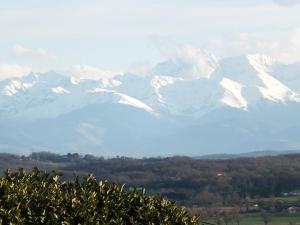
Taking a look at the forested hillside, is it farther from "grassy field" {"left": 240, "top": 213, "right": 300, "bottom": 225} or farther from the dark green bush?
the dark green bush

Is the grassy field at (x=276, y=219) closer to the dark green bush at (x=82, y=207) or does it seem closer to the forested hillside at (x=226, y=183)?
the forested hillside at (x=226, y=183)

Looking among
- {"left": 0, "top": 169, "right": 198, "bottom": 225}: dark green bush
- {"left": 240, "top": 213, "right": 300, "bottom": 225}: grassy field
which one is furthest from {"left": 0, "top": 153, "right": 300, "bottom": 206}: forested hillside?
{"left": 0, "top": 169, "right": 198, "bottom": 225}: dark green bush

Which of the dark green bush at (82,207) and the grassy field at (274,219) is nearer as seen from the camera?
the dark green bush at (82,207)

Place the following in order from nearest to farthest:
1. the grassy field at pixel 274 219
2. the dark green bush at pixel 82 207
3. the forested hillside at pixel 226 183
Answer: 1. the dark green bush at pixel 82 207
2. the grassy field at pixel 274 219
3. the forested hillside at pixel 226 183

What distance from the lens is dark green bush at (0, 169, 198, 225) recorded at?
50406 millimetres

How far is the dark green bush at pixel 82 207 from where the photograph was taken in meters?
50.4

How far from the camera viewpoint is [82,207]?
2018 inches

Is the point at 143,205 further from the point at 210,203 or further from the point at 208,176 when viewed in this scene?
the point at 208,176

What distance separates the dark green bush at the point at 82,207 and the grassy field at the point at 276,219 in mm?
62803

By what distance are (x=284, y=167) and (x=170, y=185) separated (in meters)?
26.0

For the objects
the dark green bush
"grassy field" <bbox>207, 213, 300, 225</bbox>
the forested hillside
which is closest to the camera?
the dark green bush

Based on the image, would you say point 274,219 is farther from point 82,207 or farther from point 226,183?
point 82,207

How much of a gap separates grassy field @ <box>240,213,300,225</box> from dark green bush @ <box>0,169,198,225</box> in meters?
62.8

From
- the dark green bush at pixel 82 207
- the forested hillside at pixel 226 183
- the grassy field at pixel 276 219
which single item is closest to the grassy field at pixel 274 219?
the grassy field at pixel 276 219
